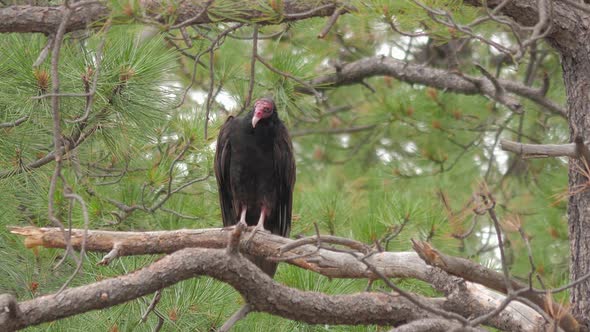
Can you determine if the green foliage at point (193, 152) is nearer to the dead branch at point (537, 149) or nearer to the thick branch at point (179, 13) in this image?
the thick branch at point (179, 13)

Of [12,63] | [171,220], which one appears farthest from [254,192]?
[12,63]

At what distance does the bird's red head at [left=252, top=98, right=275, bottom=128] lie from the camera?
421 centimetres

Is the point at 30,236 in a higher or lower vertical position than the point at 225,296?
higher

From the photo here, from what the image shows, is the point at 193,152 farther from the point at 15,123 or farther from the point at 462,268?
the point at 462,268

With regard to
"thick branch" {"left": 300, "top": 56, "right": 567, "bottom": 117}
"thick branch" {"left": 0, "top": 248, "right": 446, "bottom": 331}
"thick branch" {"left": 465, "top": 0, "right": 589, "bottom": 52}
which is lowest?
"thick branch" {"left": 0, "top": 248, "right": 446, "bottom": 331}

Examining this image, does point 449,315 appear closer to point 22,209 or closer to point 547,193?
point 22,209

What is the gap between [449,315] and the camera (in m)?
2.24

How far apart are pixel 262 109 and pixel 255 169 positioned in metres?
0.32

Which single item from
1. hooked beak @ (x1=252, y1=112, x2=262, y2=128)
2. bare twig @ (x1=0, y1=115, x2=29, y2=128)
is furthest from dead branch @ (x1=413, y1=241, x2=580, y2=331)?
bare twig @ (x1=0, y1=115, x2=29, y2=128)

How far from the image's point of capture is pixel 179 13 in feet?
10.3

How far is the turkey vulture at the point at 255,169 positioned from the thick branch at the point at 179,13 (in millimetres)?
993

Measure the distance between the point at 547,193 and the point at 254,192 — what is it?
206cm

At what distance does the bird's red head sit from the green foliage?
0.16 metres

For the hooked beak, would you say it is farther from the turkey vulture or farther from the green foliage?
the green foliage
